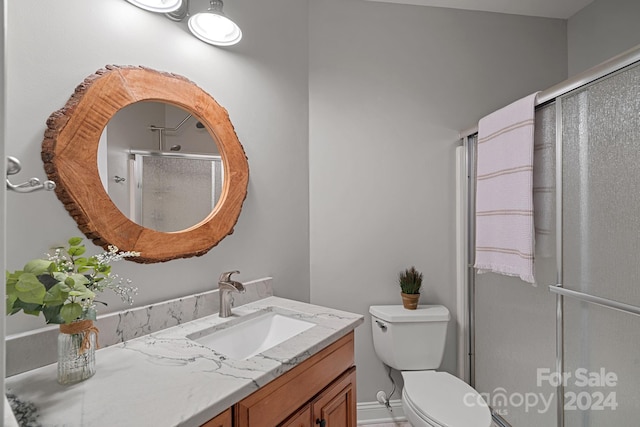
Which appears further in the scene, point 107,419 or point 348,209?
point 348,209

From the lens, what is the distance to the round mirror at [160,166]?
3.65ft

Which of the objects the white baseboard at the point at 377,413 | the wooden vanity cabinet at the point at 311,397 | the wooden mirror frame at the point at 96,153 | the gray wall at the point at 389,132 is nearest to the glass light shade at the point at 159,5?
the wooden mirror frame at the point at 96,153

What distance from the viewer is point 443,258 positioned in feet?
6.83

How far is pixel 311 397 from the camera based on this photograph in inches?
42.4

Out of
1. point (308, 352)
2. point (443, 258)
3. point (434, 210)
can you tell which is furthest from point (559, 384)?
point (308, 352)

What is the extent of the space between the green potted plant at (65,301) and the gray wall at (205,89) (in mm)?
192

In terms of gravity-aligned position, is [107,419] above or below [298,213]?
below

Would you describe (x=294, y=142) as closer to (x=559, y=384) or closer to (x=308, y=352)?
(x=308, y=352)

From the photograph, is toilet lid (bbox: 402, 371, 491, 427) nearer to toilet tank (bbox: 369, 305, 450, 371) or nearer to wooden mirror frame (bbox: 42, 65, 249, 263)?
toilet tank (bbox: 369, 305, 450, 371)

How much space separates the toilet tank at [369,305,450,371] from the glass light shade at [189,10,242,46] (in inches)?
62.8

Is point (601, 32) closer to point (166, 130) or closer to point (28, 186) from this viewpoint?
point (166, 130)

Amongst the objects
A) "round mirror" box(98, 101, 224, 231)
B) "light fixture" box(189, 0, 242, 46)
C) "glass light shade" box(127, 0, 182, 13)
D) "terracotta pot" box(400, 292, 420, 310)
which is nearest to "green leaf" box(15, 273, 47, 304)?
"round mirror" box(98, 101, 224, 231)

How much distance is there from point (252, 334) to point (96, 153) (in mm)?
862

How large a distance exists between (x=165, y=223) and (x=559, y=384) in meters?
1.79
